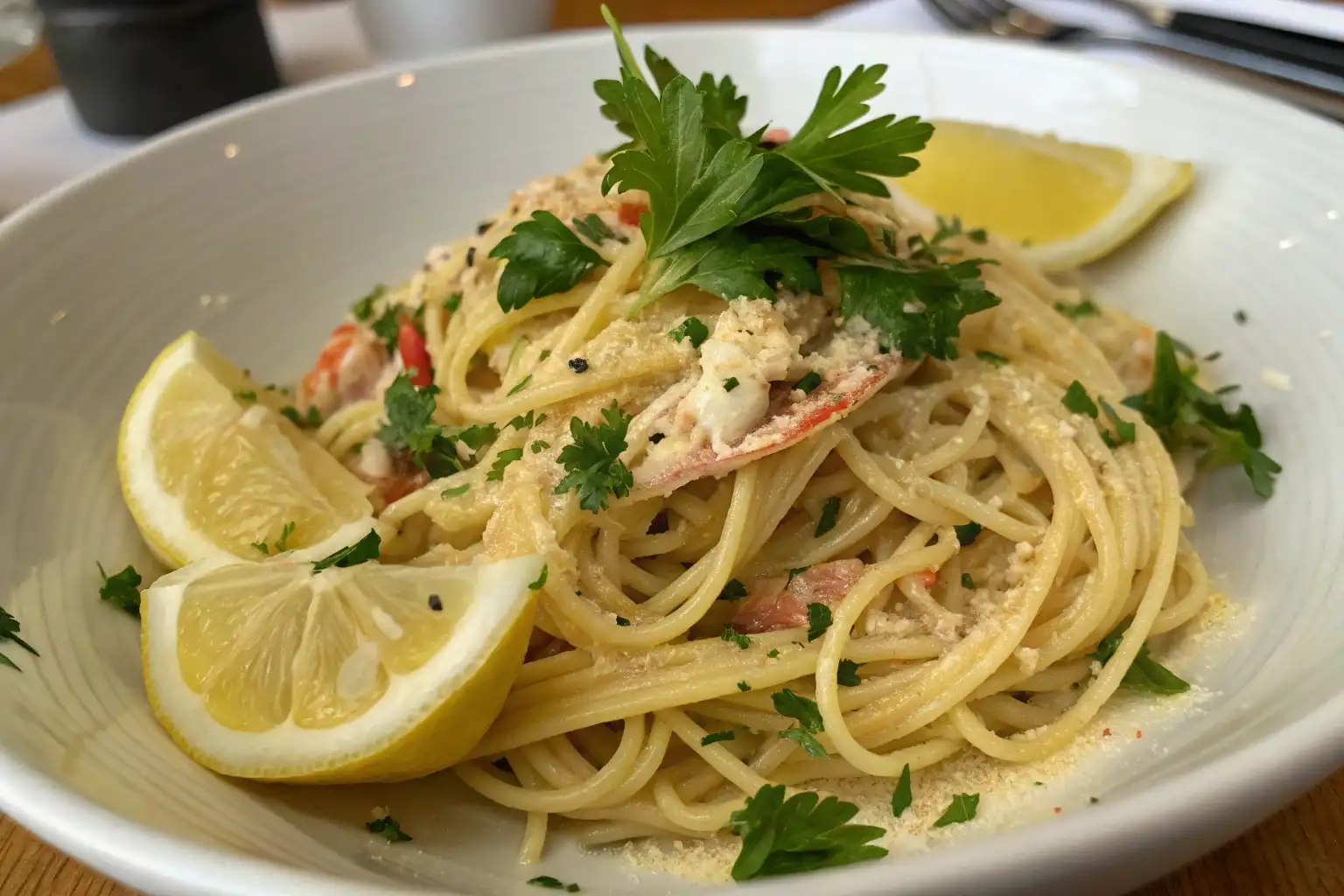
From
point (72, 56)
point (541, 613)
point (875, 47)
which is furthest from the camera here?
point (72, 56)

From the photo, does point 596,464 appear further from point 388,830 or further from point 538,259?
point 388,830

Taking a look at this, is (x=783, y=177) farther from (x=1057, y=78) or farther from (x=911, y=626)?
(x=1057, y=78)

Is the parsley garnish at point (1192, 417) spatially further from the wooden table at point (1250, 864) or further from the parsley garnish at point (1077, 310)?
the wooden table at point (1250, 864)

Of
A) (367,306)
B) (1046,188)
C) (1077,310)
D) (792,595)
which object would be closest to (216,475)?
(367,306)

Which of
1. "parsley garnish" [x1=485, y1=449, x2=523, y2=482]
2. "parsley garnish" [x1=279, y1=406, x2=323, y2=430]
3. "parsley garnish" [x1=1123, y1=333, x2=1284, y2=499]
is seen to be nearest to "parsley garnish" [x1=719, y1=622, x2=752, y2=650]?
"parsley garnish" [x1=485, y1=449, x2=523, y2=482]

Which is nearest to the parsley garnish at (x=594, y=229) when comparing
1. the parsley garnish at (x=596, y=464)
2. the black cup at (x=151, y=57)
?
the parsley garnish at (x=596, y=464)

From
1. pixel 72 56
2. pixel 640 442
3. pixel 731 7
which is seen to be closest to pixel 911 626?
pixel 640 442
